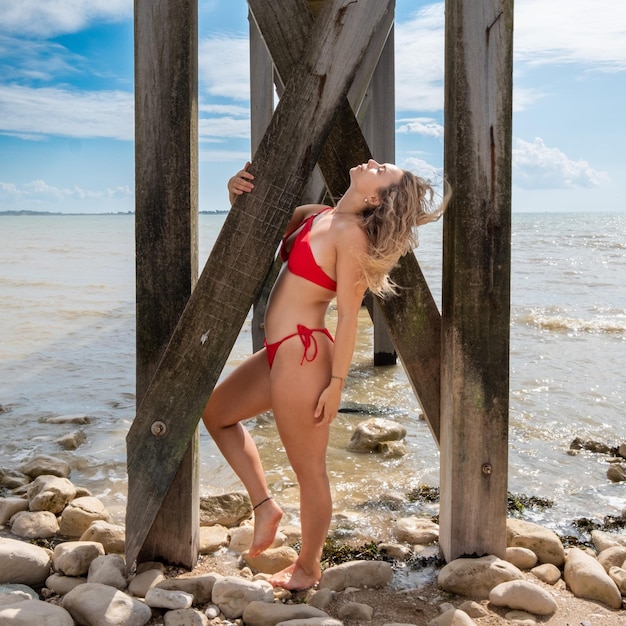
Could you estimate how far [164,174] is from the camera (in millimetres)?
2990

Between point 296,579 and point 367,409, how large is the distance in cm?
341

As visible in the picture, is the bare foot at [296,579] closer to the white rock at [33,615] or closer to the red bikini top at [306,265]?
the white rock at [33,615]

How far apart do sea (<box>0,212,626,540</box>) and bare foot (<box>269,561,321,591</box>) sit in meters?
0.82

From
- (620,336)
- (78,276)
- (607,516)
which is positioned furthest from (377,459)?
(78,276)

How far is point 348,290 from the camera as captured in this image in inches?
117

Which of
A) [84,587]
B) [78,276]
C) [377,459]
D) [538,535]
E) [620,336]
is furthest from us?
[78,276]

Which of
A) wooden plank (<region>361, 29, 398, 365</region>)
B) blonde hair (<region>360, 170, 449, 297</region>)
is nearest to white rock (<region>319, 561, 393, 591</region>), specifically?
blonde hair (<region>360, 170, 449, 297</region>)

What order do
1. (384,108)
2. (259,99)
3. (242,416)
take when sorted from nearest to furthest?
(242,416), (259,99), (384,108)

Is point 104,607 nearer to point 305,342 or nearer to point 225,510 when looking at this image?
point 305,342

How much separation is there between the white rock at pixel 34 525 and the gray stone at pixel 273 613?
147cm

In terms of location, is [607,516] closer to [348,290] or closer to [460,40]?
[348,290]

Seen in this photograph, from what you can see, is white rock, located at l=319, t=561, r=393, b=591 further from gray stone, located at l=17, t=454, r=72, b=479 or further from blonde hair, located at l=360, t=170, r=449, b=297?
gray stone, located at l=17, t=454, r=72, b=479

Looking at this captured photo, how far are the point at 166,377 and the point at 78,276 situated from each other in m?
18.3

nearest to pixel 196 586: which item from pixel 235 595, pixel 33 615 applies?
pixel 235 595
